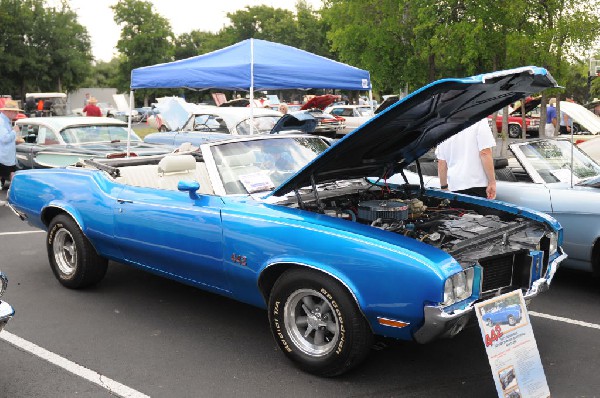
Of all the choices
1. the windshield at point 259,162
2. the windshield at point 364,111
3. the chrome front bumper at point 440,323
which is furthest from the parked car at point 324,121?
the chrome front bumper at point 440,323

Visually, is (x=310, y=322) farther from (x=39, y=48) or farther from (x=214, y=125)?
(x=39, y=48)

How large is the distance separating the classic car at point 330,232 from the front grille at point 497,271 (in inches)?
0.4

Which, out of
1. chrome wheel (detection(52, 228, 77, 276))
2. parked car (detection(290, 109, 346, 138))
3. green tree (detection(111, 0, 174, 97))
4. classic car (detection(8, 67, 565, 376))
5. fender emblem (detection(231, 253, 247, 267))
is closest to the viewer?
Answer: classic car (detection(8, 67, 565, 376))

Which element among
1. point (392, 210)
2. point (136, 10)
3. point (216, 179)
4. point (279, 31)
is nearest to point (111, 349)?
point (216, 179)

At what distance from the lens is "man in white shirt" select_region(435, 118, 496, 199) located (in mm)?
5812

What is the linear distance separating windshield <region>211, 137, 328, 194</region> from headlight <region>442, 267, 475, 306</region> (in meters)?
1.73

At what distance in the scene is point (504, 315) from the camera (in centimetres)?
→ 346

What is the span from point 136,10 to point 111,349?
172 ft

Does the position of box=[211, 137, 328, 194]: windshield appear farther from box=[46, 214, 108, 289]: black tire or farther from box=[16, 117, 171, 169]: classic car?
box=[16, 117, 171, 169]: classic car

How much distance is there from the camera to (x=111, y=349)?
174 inches

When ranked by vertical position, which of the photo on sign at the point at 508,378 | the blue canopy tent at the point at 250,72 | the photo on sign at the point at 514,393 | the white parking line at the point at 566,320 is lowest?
the white parking line at the point at 566,320

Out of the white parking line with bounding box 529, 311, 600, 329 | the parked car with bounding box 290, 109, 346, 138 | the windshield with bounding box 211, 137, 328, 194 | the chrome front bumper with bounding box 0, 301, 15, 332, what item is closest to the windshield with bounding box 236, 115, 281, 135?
the parked car with bounding box 290, 109, 346, 138

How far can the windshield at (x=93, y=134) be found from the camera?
1123 centimetres

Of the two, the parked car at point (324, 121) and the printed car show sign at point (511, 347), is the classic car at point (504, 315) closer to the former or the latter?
the printed car show sign at point (511, 347)
